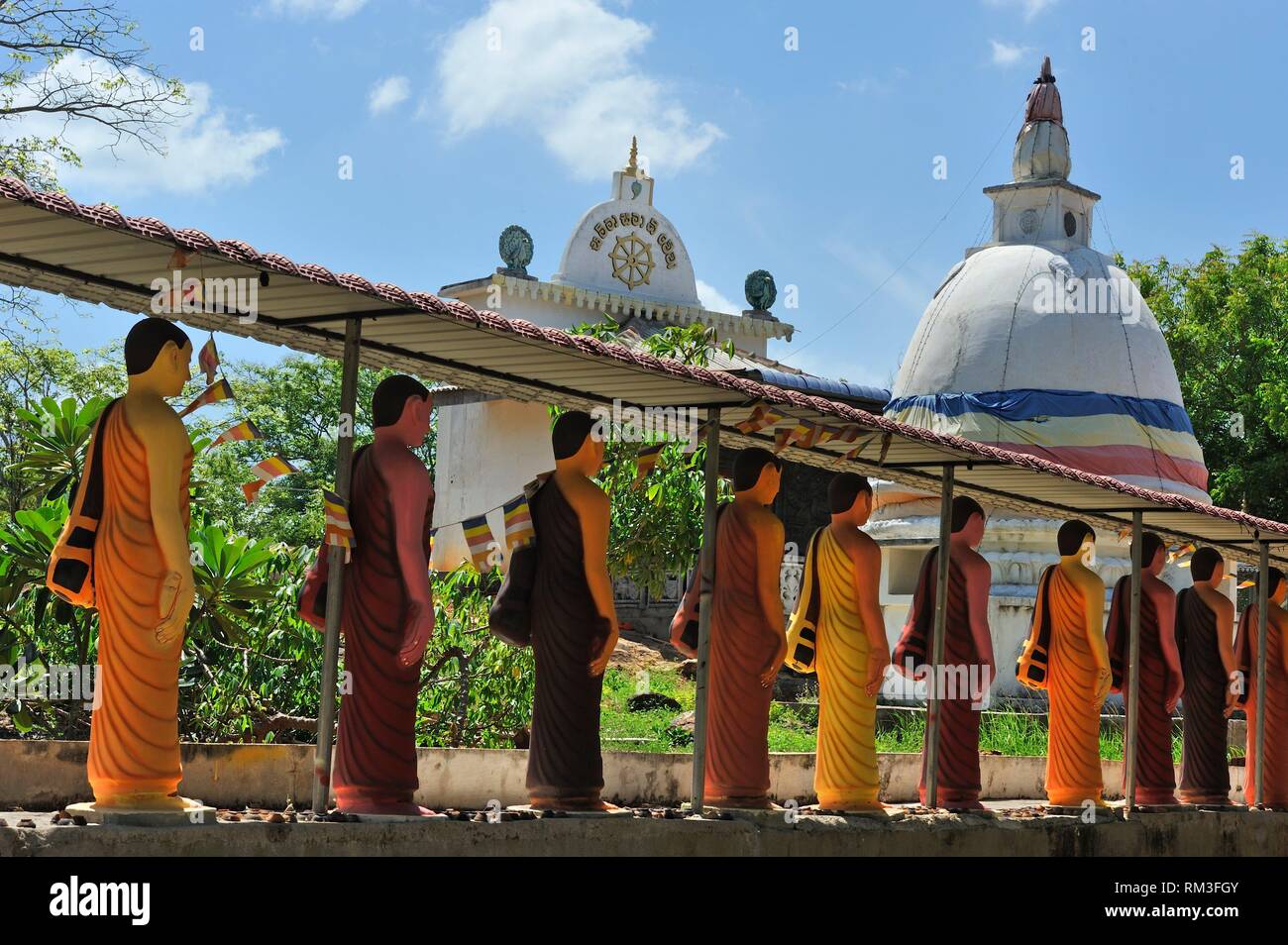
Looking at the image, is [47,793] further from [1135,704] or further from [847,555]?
[1135,704]

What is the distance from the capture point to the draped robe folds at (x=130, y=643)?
6605mm

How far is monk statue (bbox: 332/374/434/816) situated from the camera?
7324 millimetres

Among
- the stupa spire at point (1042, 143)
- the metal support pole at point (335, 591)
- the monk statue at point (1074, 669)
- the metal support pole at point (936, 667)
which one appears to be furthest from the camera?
the stupa spire at point (1042, 143)

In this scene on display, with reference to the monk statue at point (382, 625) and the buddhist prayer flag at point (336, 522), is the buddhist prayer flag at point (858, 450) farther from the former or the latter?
the buddhist prayer flag at point (336, 522)

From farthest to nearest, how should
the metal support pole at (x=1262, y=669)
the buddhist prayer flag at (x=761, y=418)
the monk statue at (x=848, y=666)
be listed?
the metal support pole at (x=1262, y=669)
the monk statue at (x=848, y=666)
the buddhist prayer flag at (x=761, y=418)

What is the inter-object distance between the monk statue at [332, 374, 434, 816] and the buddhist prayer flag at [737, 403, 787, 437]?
6.98 ft

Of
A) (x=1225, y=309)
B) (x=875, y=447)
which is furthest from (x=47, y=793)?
(x=1225, y=309)

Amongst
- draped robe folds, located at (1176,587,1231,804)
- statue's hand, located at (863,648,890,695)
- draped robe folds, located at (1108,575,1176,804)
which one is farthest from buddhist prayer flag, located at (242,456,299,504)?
draped robe folds, located at (1176,587,1231,804)

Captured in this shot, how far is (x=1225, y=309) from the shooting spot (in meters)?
30.4

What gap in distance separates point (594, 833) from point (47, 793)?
2.67 meters

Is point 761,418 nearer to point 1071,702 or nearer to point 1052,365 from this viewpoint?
point 1071,702

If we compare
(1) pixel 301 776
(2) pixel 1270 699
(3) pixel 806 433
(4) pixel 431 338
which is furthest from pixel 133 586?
(2) pixel 1270 699

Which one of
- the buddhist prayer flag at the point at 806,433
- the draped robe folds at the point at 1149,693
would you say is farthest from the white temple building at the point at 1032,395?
the buddhist prayer flag at the point at 806,433

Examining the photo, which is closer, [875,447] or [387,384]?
[387,384]
